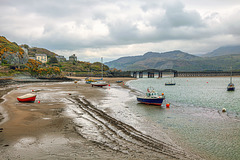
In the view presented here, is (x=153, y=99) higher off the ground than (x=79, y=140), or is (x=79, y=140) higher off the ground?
(x=153, y=99)

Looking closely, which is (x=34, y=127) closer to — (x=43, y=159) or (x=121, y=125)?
(x=43, y=159)

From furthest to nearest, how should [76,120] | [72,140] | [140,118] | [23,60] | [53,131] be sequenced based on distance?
[23,60] → [140,118] → [76,120] → [53,131] → [72,140]

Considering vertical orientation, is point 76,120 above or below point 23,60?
below

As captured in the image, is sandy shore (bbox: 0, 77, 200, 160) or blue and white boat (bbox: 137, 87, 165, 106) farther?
blue and white boat (bbox: 137, 87, 165, 106)

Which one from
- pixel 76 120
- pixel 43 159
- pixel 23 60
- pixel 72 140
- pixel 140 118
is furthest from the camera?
pixel 23 60

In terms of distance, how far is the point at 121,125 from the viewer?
1931cm

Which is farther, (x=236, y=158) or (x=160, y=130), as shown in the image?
(x=160, y=130)

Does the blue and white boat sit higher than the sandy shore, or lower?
higher

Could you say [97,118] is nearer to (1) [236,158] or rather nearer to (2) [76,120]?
(2) [76,120]

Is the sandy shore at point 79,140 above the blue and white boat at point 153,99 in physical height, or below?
below

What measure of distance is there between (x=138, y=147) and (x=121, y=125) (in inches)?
240

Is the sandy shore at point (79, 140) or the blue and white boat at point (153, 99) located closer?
the sandy shore at point (79, 140)

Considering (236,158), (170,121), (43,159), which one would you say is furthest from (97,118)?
(236,158)

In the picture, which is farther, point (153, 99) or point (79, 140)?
point (153, 99)
